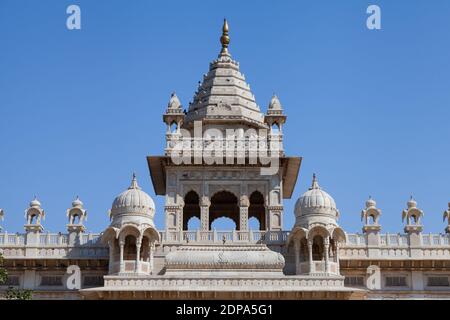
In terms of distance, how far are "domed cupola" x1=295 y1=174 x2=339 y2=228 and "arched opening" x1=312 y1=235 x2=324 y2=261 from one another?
0.98 m

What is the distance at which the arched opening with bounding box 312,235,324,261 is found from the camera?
1624 inches

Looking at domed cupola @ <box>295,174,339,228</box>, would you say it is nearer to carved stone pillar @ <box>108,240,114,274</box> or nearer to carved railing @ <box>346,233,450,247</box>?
carved railing @ <box>346,233,450,247</box>

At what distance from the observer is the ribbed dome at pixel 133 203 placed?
4109 cm

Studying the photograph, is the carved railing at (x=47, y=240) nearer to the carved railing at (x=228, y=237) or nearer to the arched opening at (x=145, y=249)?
the arched opening at (x=145, y=249)

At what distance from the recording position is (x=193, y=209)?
5000 cm

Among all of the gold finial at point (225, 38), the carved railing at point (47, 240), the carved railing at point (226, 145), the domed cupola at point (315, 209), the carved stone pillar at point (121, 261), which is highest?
the gold finial at point (225, 38)

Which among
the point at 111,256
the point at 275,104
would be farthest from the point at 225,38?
the point at 111,256

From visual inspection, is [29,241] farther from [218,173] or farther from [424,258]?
[424,258]

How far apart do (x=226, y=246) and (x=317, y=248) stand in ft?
14.9

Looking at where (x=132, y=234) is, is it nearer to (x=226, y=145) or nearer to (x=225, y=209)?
(x=226, y=145)

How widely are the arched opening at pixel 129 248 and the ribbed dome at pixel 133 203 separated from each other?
133 centimetres

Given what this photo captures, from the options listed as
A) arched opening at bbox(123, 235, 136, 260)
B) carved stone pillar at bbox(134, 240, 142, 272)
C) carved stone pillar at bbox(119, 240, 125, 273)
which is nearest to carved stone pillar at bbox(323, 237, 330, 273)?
carved stone pillar at bbox(134, 240, 142, 272)

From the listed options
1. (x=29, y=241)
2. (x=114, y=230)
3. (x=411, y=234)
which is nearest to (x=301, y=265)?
(x=411, y=234)

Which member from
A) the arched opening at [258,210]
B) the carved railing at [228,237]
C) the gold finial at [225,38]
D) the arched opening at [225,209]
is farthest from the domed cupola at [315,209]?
the gold finial at [225,38]
